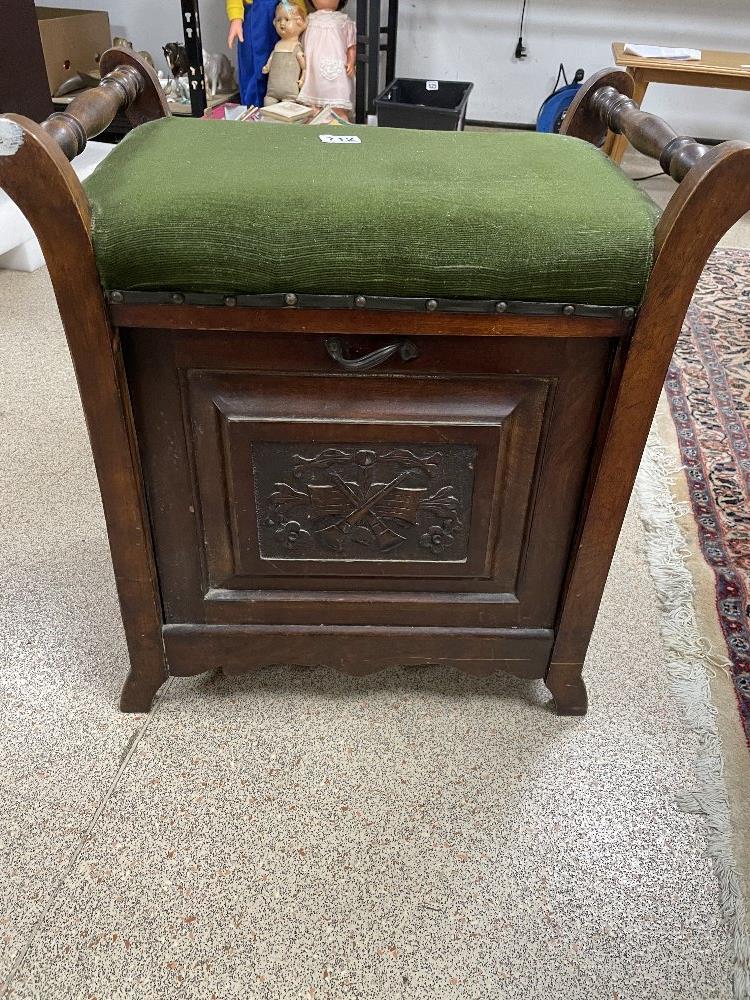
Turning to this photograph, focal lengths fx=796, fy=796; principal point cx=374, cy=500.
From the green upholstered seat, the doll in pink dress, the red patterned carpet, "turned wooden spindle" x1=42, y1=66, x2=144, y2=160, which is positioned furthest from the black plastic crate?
the green upholstered seat

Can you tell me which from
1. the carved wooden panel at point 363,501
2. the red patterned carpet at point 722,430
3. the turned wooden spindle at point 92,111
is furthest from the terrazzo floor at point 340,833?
the turned wooden spindle at point 92,111

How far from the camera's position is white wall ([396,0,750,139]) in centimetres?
303

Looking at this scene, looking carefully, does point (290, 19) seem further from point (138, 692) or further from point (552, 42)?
point (138, 692)

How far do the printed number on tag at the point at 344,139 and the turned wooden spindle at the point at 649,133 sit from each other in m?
0.32

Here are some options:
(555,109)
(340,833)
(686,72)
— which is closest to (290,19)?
(555,109)

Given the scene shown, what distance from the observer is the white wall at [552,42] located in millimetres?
3031

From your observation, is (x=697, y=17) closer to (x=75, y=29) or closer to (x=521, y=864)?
(x=75, y=29)

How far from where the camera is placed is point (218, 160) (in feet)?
2.64

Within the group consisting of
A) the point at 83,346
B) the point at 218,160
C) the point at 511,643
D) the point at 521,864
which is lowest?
the point at 521,864

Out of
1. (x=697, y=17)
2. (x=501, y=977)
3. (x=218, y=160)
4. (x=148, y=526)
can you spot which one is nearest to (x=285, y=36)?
(x=697, y=17)

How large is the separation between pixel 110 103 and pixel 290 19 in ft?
6.83

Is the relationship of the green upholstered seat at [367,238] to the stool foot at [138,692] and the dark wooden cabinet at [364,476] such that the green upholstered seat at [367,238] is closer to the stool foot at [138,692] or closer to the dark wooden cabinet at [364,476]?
the dark wooden cabinet at [364,476]

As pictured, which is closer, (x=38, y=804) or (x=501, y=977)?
(x=501, y=977)

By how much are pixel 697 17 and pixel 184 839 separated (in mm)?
3387
